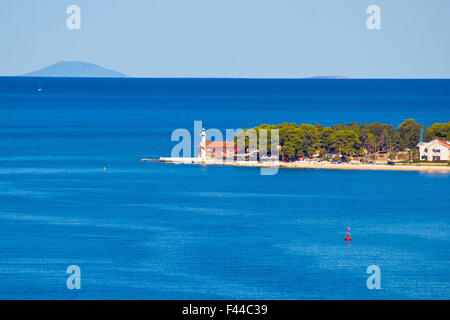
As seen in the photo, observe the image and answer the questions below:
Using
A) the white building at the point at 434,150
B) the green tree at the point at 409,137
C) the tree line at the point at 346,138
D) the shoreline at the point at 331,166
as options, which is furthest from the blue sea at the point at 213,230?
the green tree at the point at 409,137

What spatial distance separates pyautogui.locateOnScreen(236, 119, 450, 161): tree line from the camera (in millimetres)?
101500

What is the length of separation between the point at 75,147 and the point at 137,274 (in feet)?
257

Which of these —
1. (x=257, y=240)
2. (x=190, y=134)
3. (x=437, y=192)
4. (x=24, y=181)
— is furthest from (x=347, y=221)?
(x=190, y=134)

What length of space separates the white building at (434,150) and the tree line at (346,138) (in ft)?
10.7

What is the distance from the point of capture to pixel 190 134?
484ft

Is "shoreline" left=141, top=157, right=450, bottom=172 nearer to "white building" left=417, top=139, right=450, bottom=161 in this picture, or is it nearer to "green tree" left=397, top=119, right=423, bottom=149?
"white building" left=417, top=139, right=450, bottom=161

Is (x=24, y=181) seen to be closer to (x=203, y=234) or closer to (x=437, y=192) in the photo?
(x=203, y=234)

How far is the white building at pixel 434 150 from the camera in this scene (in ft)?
331

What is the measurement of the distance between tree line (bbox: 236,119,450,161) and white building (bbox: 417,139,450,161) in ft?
10.7

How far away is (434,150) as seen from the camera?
102188 millimetres

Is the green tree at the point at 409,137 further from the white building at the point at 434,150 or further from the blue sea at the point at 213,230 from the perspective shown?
the blue sea at the point at 213,230

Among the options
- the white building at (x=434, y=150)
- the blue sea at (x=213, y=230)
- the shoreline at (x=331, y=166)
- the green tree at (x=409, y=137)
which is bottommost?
the blue sea at (x=213, y=230)

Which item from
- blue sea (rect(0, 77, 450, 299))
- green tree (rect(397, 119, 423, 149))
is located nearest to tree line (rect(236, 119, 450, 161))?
green tree (rect(397, 119, 423, 149))

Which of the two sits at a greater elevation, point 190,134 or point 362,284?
point 190,134
